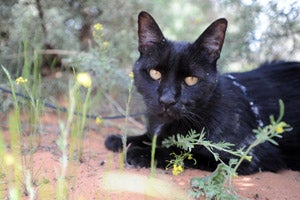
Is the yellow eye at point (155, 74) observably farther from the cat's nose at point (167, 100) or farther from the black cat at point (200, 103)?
the cat's nose at point (167, 100)

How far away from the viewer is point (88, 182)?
2119 millimetres

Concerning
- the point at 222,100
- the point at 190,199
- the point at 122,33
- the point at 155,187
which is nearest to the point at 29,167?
the point at 155,187

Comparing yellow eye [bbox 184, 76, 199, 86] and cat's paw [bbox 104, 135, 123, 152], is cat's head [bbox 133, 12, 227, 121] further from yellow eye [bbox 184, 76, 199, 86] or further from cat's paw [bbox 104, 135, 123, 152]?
cat's paw [bbox 104, 135, 123, 152]

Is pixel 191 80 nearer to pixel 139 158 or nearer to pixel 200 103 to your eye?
pixel 200 103

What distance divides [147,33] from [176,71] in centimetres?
40

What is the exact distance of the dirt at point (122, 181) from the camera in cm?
195

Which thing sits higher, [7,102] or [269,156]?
[7,102]

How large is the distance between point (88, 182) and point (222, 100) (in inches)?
42.9

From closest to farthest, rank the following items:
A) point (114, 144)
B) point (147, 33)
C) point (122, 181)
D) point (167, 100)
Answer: point (122, 181) → point (167, 100) → point (147, 33) → point (114, 144)

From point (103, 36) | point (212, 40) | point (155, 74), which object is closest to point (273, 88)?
point (212, 40)

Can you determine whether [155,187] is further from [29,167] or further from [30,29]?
[30,29]

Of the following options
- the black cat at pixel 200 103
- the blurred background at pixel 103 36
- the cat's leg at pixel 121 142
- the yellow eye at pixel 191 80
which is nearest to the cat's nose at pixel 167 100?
the black cat at pixel 200 103

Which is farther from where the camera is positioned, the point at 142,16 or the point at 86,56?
the point at 86,56

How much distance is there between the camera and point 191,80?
2.42 m
